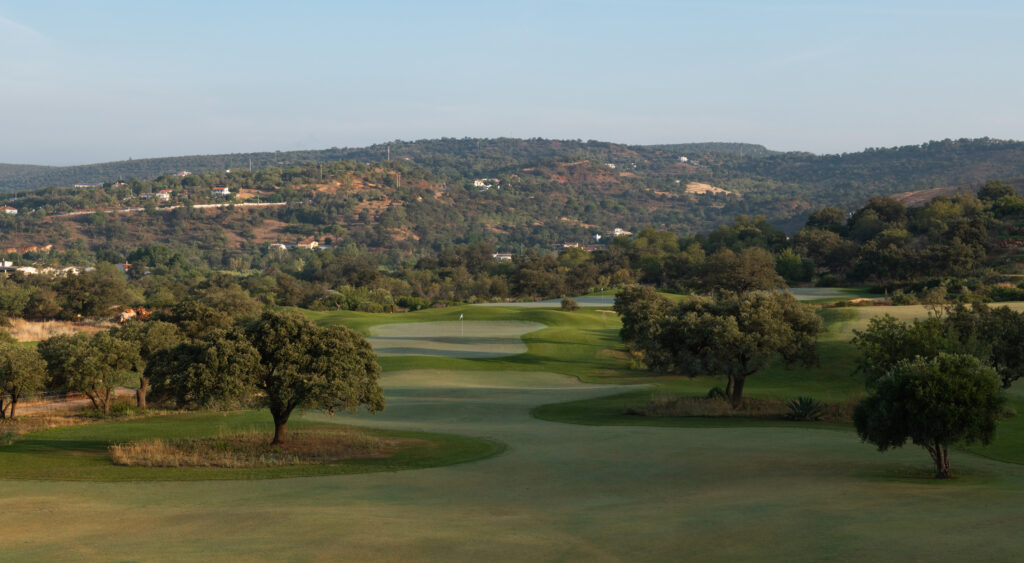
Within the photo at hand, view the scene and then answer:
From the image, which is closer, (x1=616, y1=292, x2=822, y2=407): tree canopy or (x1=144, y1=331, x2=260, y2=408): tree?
Result: (x1=144, y1=331, x2=260, y2=408): tree

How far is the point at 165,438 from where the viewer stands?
29797mm

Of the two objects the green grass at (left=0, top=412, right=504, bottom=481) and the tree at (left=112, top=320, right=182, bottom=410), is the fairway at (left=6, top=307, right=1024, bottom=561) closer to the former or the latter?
the green grass at (left=0, top=412, right=504, bottom=481)

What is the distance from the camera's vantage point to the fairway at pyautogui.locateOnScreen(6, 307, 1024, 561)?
14117 millimetres

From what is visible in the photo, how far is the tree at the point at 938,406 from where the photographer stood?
19.5m

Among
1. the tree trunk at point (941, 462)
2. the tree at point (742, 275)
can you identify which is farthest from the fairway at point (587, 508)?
the tree at point (742, 275)

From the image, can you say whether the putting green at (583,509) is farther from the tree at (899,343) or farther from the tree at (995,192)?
the tree at (995,192)

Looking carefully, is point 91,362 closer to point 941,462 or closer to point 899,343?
point 941,462

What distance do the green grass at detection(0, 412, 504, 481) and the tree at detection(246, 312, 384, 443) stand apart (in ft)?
7.71

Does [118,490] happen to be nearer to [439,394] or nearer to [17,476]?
[17,476]

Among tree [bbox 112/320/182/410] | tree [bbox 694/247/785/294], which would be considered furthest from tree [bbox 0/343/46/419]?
tree [bbox 694/247/785/294]

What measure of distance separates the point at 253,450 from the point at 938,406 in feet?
64.6

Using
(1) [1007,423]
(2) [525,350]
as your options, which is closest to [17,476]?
(1) [1007,423]

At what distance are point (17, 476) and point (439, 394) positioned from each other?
2302cm

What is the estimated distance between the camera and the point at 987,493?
1784cm
